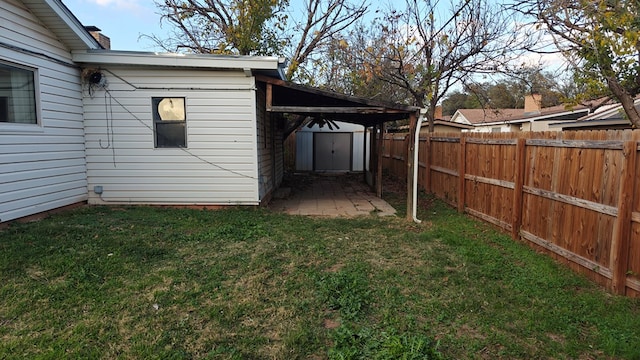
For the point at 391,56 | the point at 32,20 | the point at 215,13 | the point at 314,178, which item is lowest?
the point at 314,178

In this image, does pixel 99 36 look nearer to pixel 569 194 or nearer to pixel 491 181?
pixel 491 181

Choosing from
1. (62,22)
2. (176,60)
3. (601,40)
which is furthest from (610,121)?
(62,22)

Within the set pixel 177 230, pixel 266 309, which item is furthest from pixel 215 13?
pixel 266 309

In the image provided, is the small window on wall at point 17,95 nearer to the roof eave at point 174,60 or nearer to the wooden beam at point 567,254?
the roof eave at point 174,60

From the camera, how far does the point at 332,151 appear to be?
60.9 ft

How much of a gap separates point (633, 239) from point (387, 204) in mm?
5677

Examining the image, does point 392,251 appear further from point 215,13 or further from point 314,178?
point 215,13

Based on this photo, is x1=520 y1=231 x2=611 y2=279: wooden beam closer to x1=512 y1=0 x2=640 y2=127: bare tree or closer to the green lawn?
the green lawn

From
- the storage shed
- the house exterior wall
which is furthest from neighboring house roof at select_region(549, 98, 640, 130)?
the storage shed

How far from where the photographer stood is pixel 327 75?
17141mm

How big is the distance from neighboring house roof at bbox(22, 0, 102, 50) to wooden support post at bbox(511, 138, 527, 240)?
7.25 meters

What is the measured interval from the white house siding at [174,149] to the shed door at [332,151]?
35.7 feet

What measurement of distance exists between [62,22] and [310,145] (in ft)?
42.0

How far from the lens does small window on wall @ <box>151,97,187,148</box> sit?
7.58 m
